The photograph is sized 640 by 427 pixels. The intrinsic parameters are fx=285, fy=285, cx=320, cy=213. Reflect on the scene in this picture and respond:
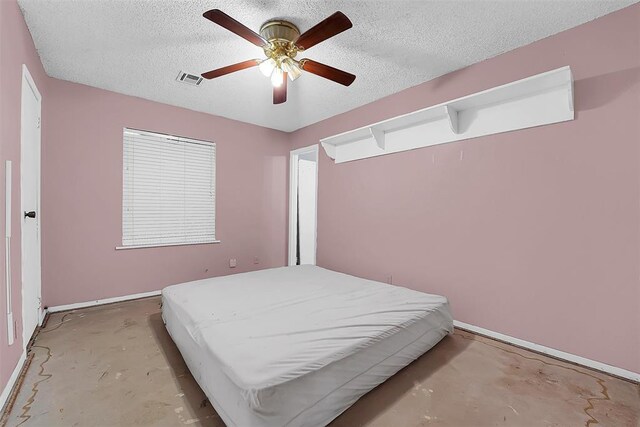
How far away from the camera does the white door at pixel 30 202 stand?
2.12 meters

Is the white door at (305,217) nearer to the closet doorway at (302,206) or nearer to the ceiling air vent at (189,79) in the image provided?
the closet doorway at (302,206)

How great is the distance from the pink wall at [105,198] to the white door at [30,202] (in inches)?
10.9

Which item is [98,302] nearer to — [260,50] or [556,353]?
[260,50]

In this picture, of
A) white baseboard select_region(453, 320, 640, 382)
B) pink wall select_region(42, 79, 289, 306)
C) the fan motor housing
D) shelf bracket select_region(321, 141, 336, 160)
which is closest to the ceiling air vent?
pink wall select_region(42, 79, 289, 306)

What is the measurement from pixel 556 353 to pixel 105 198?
4.56 meters

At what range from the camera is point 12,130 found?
1818 millimetres

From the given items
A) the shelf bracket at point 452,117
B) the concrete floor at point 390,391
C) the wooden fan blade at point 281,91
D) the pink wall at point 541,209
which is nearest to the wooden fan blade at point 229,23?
the wooden fan blade at point 281,91

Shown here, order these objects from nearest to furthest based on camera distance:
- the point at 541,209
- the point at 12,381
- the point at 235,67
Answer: the point at 12,381 → the point at 235,67 → the point at 541,209

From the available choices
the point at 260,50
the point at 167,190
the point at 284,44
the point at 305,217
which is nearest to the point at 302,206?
the point at 305,217

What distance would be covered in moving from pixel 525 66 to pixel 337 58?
155 centimetres

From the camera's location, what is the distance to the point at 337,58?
8.21 feet

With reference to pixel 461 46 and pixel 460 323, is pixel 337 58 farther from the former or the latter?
pixel 460 323

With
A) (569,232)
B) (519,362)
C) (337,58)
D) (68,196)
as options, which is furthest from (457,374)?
(68,196)

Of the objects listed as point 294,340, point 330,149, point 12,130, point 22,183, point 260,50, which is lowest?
point 294,340
